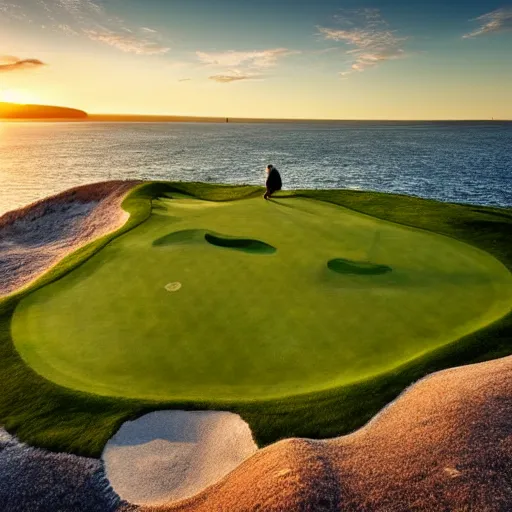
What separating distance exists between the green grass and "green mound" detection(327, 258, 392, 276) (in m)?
0.16

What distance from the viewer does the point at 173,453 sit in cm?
558

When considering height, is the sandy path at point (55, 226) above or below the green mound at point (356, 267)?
below

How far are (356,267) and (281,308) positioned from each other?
8.46 ft

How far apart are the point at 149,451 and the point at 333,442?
2381 mm

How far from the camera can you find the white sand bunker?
16.8ft

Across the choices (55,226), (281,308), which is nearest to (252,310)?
(281,308)

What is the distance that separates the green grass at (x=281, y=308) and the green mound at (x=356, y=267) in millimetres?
156

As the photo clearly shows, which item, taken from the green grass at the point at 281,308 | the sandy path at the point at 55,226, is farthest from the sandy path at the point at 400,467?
the sandy path at the point at 55,226

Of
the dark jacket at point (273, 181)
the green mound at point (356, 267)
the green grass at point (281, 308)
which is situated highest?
the dark jacket at point (273, 181)

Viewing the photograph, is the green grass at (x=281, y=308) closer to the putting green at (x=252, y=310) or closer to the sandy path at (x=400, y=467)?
the putting green at (x=252, y=310)

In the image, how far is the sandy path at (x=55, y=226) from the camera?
1491 cm

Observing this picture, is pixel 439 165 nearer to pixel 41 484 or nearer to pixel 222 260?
pixel 222 260

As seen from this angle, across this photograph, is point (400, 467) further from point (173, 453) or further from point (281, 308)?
point (281, 308)

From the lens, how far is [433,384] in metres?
6.28
